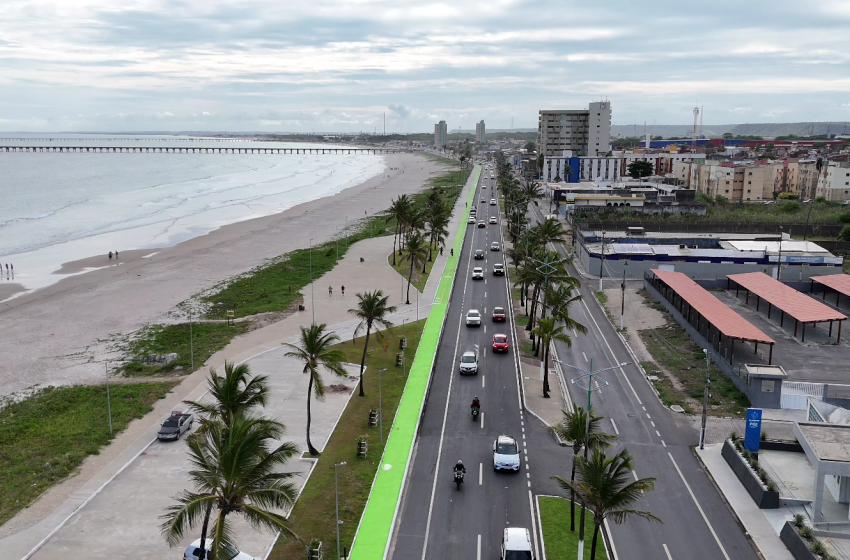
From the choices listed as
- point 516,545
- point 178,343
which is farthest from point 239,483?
point 178,343

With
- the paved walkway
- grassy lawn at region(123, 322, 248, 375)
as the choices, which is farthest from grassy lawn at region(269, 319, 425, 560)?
grassy lawn at region(123, 322, 248, 375)

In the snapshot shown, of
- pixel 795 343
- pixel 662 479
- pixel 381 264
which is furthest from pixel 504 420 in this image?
pixel 381 264

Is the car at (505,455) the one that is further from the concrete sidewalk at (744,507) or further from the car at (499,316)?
the car at (499,316)

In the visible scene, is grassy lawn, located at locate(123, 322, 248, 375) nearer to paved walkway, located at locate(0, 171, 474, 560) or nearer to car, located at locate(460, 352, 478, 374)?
paved walkway, located at locate(0, 171, 474, 560)

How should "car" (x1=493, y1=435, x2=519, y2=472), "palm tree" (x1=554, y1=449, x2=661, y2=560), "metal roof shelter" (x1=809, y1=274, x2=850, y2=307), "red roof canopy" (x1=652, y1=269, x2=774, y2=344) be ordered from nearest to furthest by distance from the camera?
"palm tree" (x1=554, y1=449, x2=661, y2=560) < "car" (x1=493, y1=435, x2=519, y2=472) < "red roof canopy" (x1=652, y1=269, x2=774, y2=344) < "metal roof shelter" (x1=809, y1=274, x2=850, y2=307)

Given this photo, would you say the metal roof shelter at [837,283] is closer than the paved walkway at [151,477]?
No

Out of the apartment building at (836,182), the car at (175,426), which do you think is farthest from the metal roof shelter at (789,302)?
the apartment building at (836,182)

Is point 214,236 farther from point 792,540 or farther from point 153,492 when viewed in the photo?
point 792,540
